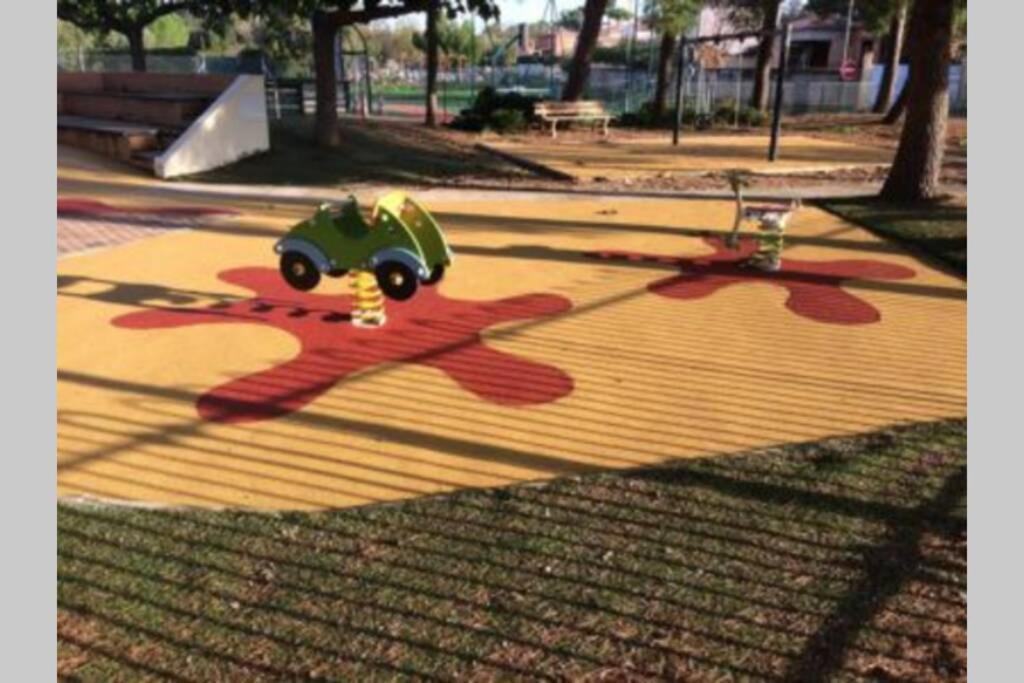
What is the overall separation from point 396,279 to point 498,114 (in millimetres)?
18257

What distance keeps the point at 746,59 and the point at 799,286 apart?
53347 millimetres

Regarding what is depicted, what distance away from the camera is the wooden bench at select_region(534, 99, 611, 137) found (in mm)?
23766

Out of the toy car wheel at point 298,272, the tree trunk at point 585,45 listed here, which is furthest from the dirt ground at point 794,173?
the toy car wheel at point 298,272

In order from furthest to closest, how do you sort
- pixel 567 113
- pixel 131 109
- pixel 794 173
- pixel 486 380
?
pixel 567 113 < pixel 131 109 < pixel 794 173 < pixel 486 380

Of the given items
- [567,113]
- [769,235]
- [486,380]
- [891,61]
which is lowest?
[486,380]

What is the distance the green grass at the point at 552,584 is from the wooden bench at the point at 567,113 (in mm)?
20725

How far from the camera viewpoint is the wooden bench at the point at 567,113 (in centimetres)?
2377

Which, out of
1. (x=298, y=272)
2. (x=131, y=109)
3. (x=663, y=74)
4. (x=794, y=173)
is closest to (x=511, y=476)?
(x=298, y=272)

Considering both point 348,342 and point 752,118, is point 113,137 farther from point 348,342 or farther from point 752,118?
point 752,118

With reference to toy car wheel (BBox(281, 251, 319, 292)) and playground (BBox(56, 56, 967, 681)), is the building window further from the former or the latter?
toy car wheel (BBox(281, 251, 319, 292))

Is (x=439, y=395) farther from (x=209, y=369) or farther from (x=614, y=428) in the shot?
(x=209, y=369)

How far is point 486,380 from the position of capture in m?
5.73

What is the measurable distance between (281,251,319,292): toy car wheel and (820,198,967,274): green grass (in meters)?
7.07

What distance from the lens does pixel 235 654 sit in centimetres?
298
